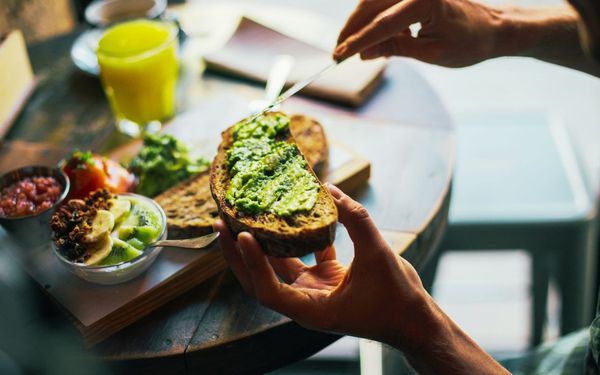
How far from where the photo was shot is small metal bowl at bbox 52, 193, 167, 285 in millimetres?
1388

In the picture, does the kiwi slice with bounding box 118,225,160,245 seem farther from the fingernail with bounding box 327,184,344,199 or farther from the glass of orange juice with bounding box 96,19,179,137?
the glass of orange juice with bounding box 96,19,179,137

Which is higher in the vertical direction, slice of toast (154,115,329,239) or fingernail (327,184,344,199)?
fingernail (327,184,344,199)

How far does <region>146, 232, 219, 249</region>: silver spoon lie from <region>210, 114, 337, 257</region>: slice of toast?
95 millimetres

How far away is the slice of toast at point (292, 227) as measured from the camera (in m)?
1.26

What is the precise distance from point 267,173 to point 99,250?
1.33 ft

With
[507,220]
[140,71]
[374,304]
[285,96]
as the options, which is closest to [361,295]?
[374,304]

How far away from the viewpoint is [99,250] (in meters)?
1.41

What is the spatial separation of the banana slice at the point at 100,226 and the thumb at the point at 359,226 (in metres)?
0.55

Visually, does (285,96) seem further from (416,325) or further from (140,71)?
(416,325)

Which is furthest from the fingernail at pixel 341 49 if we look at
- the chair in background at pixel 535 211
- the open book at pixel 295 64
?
the chair in background at pixel 535 211

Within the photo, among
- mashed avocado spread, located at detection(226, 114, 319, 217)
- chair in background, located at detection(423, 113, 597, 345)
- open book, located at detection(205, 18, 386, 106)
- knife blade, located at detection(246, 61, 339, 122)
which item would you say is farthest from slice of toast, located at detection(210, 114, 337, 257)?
chair in background, located at detection(423, 113, 597, 345)

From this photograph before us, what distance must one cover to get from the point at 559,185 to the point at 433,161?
814 mm

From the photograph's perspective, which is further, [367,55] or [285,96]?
[367,55]

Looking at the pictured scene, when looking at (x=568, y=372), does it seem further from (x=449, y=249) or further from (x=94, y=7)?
(x=94, y=7)
